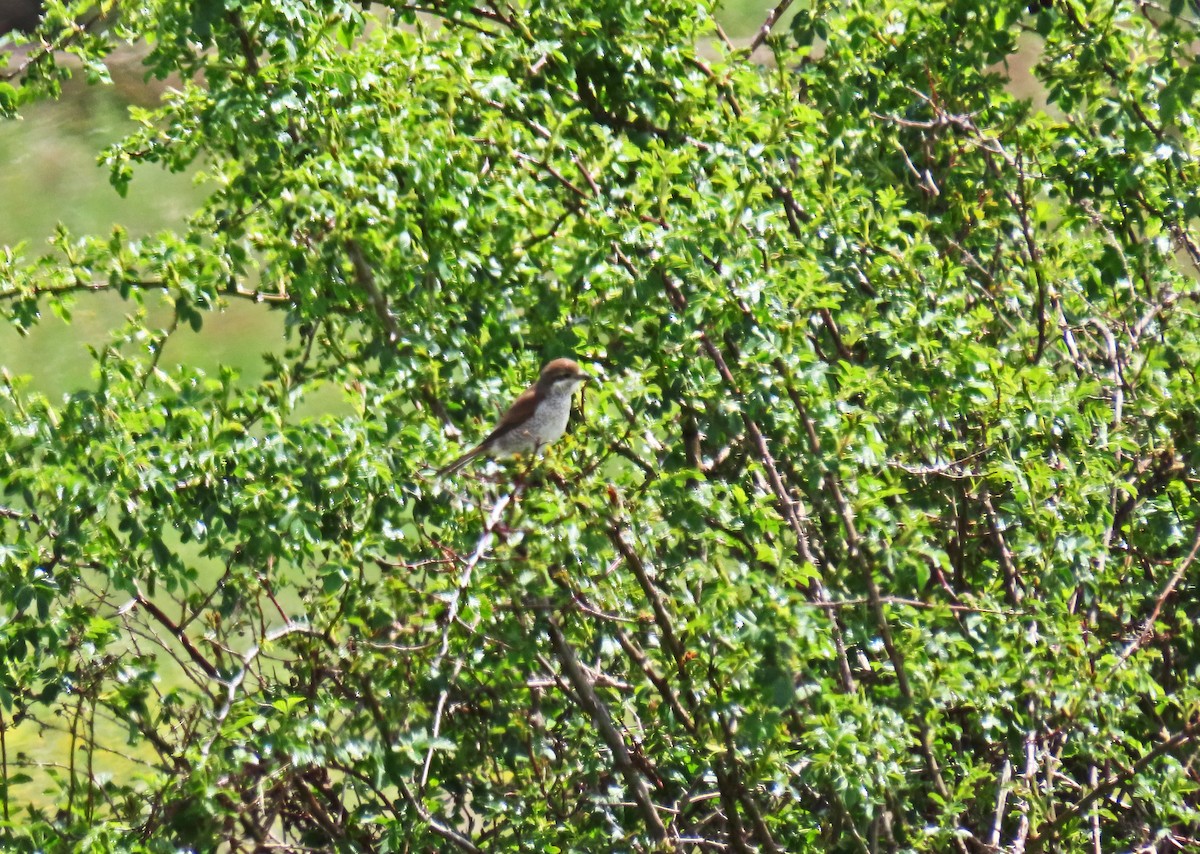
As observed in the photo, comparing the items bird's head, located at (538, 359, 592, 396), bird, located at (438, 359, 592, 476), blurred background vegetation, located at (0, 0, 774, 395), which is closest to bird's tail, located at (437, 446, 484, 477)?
bird, located at (438, 359, 592, 476)

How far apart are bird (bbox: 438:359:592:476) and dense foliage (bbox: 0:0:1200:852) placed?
0.10m

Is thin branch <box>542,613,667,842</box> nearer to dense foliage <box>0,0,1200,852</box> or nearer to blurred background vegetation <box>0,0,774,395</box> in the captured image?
dense foliage <box>0,0,1200,852</box>

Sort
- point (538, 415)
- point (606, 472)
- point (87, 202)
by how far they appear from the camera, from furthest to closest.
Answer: point (87, 202), point (606, 472), point (538, 415)

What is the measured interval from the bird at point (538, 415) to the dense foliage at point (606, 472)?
0.10m

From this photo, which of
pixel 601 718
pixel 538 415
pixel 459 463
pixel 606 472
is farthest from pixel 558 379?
pixel 601 718

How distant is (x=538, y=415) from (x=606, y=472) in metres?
0.30

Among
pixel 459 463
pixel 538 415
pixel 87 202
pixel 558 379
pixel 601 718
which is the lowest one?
pixel 601 718

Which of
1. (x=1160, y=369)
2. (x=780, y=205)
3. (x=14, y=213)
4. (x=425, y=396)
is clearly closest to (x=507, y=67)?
(x=780, y=205)

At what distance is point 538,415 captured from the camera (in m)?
4.34

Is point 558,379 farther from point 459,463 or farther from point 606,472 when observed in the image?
point 459,463

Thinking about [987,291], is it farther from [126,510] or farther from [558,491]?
[126,510]

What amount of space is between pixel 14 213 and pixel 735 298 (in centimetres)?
1041

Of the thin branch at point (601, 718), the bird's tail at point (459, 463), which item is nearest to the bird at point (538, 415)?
the bird's tail at point (459, 463)

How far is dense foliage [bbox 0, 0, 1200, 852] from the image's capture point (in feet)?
12.3
